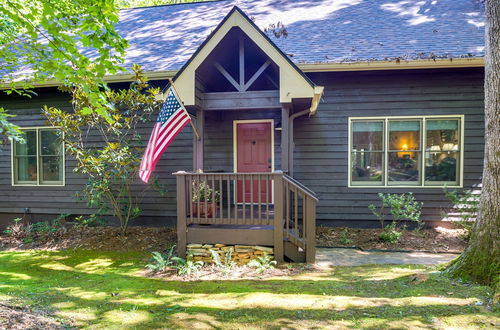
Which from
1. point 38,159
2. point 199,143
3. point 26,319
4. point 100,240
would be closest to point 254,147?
point 199,143

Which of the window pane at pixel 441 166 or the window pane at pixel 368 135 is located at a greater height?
the window pane at pixel 368 135

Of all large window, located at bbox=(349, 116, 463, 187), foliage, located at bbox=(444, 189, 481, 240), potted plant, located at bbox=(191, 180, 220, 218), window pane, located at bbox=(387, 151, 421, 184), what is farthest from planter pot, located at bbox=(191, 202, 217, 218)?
foliage, located at bbox=(444, 189, 481, 240)

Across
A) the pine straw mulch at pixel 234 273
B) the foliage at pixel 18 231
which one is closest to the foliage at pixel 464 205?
the pine straw mulch at pixel 234 273

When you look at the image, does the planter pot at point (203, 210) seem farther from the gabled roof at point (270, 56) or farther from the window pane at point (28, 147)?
the window pane at point (28, 147)

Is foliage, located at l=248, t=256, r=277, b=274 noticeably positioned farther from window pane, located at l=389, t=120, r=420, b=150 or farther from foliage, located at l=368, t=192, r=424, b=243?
window pane, located at l=389, t=120, r=420, b=150

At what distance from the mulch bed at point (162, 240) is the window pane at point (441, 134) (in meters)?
1.81

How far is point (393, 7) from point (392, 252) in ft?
22.5

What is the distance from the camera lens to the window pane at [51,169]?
25.5 ft

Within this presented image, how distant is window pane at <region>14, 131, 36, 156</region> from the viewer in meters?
7.82

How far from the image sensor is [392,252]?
17.8 ft

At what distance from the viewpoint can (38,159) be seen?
7.76m

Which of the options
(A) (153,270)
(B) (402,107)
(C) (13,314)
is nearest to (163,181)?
(A) (153,270)

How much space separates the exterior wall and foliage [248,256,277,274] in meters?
2.60

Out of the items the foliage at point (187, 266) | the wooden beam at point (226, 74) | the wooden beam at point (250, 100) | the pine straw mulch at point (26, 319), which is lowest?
the foliage at point (187, 266)
